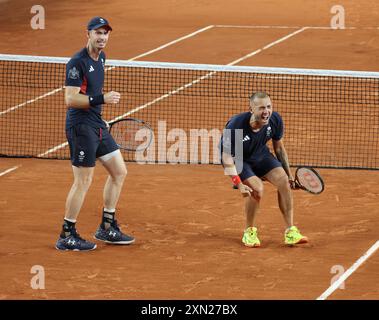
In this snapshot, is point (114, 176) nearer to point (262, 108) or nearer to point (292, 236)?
point (262, 108)

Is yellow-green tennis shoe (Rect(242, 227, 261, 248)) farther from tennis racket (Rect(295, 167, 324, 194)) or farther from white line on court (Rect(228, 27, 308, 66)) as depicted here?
white line on court (Rect(228, 27, 308, 66))

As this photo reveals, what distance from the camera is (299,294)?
34.3 ft

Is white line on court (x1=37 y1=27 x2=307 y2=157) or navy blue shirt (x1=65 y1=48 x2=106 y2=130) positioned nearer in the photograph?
navy blue shirt (x1=65 y1=48 x2=106 y2=130)

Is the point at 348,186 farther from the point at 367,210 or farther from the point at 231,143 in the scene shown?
the point at 231,143

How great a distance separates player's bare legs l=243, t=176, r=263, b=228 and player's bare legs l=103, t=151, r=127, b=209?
4.57ft

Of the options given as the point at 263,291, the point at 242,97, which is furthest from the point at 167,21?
the point at 263,291

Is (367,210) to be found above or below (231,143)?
below

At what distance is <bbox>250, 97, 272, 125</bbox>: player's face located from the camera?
11.4 meters

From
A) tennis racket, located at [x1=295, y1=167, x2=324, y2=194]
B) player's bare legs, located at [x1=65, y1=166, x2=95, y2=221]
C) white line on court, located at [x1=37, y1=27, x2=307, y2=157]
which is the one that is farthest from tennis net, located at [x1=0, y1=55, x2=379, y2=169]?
player's bare legs, located at [x1=65, y1=166, x2=95, y2=221]

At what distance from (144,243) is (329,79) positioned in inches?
387

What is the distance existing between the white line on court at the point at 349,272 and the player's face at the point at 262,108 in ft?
5.99

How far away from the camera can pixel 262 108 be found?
Answer: 37.3 ft

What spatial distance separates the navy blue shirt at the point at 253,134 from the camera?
38.2 feet

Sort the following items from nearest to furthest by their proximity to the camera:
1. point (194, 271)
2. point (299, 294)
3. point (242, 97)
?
point (299, 294), point (194, 271), point (242, 97)
